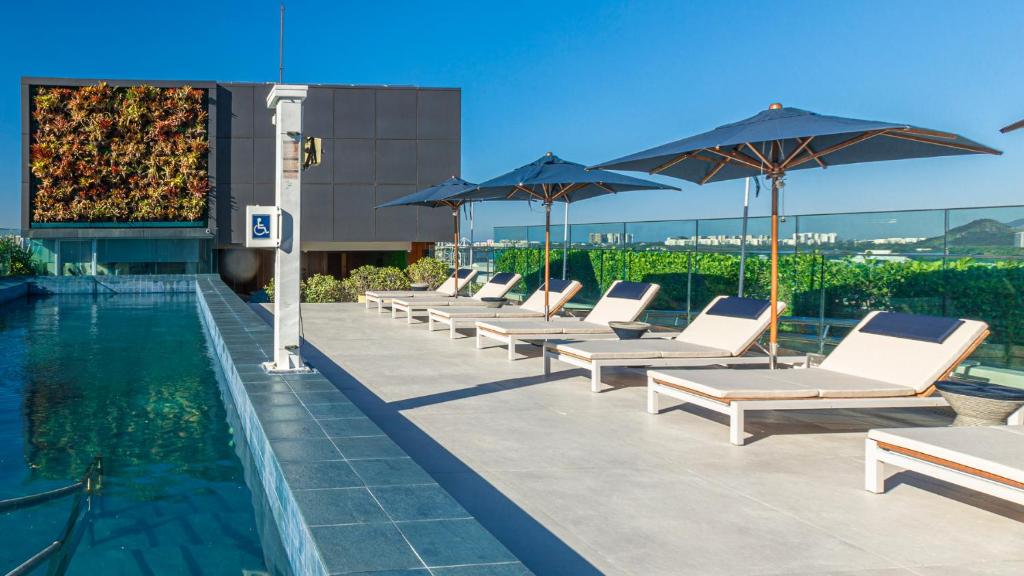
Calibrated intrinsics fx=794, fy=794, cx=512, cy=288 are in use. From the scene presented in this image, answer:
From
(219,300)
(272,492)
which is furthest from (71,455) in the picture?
(219,300)

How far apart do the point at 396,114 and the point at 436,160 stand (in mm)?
1693

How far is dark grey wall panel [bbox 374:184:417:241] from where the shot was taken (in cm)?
2242

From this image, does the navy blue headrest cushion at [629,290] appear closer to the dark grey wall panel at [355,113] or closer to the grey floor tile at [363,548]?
the grey floor tile at [363,548]

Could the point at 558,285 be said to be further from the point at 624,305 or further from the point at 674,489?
the point at 674,489

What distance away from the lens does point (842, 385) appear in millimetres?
5207

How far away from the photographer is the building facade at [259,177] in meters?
21.1

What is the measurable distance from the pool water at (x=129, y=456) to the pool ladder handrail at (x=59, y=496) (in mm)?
38

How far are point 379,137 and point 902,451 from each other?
787 inches

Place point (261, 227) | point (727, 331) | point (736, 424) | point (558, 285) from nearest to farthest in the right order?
1. point (736, 424)
2. point (261, 227)
3. point (727, 331)
4. point (558, 285)

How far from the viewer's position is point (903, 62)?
80.7 ft

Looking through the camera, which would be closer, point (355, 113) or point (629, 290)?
point (629, 290)

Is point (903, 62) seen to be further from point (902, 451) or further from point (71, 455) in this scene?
point (71, 455)

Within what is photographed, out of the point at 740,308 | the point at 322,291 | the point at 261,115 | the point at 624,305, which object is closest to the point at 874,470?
the point at 740,308

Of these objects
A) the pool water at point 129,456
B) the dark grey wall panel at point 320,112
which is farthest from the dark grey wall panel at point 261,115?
the pool water at point 129,456
